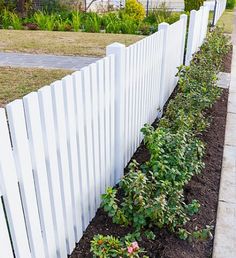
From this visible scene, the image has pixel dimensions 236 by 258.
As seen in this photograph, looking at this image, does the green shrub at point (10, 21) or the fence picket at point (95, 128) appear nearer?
the fence picket at point (95, 128)

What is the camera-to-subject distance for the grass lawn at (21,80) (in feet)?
18.1

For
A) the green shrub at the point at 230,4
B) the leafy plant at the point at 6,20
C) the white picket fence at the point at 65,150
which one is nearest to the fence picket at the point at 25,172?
the white picket fence at the point at 65,150

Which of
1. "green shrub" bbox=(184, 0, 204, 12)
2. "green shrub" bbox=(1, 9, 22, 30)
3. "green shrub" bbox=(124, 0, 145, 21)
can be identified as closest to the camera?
"green shrub" bbox=(1, 9, 22, 30)

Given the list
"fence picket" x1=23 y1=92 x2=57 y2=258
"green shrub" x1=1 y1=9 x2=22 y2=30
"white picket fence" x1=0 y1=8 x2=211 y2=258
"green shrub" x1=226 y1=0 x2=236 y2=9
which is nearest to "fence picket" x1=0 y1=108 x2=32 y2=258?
"white picket fence" x1=0 y1=8 x2=211 y2=258

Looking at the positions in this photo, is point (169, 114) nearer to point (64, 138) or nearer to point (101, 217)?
point (101, 217)

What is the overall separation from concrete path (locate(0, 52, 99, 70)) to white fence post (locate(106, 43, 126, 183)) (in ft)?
14.9

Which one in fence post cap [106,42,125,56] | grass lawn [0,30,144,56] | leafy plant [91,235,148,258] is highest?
fence post cap [106,42,125,56]

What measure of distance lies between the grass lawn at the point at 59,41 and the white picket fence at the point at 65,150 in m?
5.85

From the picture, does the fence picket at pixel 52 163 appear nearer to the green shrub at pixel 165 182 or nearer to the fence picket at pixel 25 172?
the fence picket at pixel 25 172

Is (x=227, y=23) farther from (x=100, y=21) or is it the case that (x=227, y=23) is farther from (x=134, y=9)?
(x=100, y=21)

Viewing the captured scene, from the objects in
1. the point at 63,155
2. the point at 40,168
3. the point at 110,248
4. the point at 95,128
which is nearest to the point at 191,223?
the point at 110,248

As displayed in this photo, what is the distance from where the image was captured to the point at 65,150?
2.02 m

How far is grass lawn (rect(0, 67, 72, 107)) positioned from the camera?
5.52 metres

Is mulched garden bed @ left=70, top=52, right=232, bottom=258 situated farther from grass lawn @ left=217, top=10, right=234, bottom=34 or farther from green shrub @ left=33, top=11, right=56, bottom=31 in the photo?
green shrub @ left=33, top=11, right=56, bottom=31
